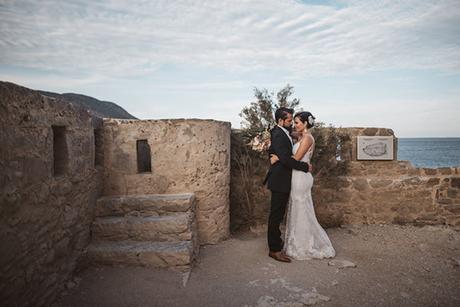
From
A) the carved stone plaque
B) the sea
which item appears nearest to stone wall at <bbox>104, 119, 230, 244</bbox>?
the carved stone plaque

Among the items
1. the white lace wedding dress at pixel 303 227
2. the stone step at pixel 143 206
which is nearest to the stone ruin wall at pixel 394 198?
the white lace wedding dress at pixel 303 227

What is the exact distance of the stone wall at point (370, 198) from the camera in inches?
206

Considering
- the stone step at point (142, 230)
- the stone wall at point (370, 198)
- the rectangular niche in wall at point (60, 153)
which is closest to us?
the rectangular niche in wall at point (60, 153)

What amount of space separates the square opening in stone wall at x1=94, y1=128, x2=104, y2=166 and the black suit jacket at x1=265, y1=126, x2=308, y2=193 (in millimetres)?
2534

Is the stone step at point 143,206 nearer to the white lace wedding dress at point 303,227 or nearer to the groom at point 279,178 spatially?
the groom at point 279,178

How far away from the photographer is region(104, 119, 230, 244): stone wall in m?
4.20

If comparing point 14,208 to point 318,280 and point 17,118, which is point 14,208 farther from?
point 318,280

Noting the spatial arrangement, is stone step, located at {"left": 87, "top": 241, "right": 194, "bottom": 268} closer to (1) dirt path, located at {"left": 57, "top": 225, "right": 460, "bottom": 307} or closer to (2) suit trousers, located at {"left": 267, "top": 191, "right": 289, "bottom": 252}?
(1) dirt path, located at {"left": 57, "top": 225, "right": 460, "bottom": 307}

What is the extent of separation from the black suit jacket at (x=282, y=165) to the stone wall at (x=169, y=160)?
964 mm

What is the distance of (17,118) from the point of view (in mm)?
2412

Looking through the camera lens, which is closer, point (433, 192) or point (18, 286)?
point (18, 286)

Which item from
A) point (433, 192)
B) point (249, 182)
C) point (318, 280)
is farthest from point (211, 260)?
point (433, 192)

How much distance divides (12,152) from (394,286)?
155 inches

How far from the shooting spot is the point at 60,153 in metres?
3.20
